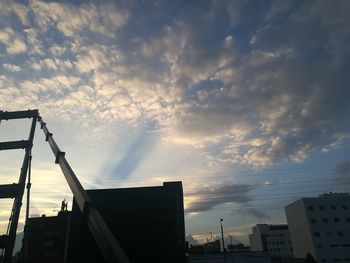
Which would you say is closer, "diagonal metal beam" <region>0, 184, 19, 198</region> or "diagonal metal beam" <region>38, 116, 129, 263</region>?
"diagonal metal beam" <region>38, 116, 129, 263</region>

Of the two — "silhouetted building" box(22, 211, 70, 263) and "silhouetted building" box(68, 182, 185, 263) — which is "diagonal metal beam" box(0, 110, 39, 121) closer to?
"silhouetted building" box(68, 182, 185, 263)

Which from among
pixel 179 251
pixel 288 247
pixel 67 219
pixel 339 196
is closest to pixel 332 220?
pixel 339 196

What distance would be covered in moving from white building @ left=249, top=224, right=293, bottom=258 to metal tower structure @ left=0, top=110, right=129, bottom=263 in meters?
110

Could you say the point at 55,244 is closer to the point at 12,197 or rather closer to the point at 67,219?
the point at 67,219

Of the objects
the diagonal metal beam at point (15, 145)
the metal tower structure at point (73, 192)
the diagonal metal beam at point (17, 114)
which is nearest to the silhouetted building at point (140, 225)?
the metal tower structure at point (73, 192)

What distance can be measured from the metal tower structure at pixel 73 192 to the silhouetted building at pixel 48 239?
57224 mm

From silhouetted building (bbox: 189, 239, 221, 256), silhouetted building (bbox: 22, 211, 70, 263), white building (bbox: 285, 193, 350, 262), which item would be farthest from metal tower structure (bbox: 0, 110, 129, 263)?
white building (bbox: 285, 193, 350, 262)

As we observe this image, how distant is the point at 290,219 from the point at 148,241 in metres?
59.8

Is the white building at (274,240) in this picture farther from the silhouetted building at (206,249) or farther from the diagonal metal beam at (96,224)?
the diagonal metal beam at (96,224)

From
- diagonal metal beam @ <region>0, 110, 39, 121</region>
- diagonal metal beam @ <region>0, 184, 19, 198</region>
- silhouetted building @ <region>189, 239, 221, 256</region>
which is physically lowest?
silhouetted building @ <region>189, 239, 221, 256</region>

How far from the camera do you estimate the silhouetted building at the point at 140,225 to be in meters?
45.1

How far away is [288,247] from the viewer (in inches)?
4464

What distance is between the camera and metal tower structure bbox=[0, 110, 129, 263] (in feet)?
26.2

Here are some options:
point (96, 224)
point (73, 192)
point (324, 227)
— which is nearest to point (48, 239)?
point (73, 192)
